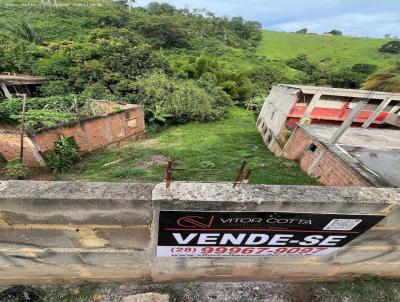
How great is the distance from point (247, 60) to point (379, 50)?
33.6 meters

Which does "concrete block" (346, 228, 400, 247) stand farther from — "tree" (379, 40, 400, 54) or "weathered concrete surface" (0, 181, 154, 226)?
"tree" (379, 40, 400, 54)

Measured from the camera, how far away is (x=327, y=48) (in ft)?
189

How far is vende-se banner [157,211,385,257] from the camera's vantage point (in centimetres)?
215

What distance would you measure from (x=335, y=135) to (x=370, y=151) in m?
0.91

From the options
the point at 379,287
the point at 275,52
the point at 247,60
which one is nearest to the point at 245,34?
the point at 275,52

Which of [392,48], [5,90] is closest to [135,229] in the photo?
[5,90]

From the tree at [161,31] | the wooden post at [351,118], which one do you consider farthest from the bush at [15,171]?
the tree at [161,31]

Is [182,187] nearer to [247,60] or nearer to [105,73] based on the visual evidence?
[105,73]

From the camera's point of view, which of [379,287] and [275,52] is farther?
[275,52]

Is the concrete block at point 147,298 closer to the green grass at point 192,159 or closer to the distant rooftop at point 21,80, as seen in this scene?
the green grass at point 192,159

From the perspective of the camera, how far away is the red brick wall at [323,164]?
5008 mm

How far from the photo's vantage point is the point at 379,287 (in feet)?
9.69

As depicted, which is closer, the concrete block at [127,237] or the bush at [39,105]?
the concrete block at [127,237]

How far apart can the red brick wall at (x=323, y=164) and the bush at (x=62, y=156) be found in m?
8.66
